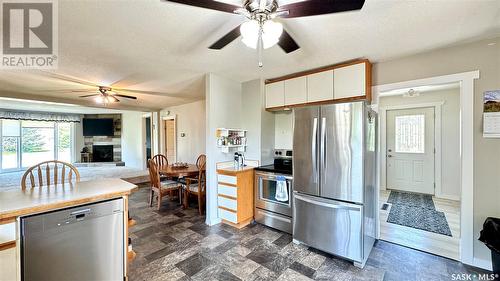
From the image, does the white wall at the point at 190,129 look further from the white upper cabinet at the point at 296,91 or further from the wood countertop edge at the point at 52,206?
the wood countertop edge at the point at 52,206

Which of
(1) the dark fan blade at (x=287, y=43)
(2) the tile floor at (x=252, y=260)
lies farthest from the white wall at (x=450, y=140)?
(1) the dark fan blade at (x=287, y=43)

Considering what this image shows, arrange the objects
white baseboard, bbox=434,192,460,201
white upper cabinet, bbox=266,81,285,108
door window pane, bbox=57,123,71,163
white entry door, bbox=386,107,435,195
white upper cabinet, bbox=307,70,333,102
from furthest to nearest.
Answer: door window pane, bbox=57,123,71,163 → white entry door, bbox=386,107,435,195 → white baseboard, bbox=434,192,460,201 → white upper cabinet, bbox=266,81,285,108 → white upper cabinet, bbox=307,70,333,102

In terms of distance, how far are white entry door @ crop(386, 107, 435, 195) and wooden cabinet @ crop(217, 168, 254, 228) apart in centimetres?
394

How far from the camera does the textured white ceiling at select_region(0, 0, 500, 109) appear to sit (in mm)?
1596

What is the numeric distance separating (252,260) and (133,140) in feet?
25.5

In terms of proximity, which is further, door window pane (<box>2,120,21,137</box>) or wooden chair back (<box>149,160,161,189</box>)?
door window pane (<box>2,120,21,137</box>)

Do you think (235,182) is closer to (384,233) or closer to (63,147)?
(384,233)

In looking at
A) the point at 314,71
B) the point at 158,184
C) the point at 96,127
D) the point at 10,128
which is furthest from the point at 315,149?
the point at 10,128

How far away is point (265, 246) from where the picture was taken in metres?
2.54

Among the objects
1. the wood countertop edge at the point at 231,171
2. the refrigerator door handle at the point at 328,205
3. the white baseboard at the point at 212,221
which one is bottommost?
the white baseboard at the point at 212,221

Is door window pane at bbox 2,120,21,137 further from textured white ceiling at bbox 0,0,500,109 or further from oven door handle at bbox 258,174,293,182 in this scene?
oven door handle at bbox 258,174,293,182

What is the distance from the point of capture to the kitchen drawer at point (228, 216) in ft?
9.90

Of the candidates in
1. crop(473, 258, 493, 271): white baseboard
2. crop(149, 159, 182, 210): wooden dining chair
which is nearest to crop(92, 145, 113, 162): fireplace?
crop(149, 159, 182, 210): wooden dining chair

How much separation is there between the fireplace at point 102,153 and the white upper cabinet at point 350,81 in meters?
9.81
